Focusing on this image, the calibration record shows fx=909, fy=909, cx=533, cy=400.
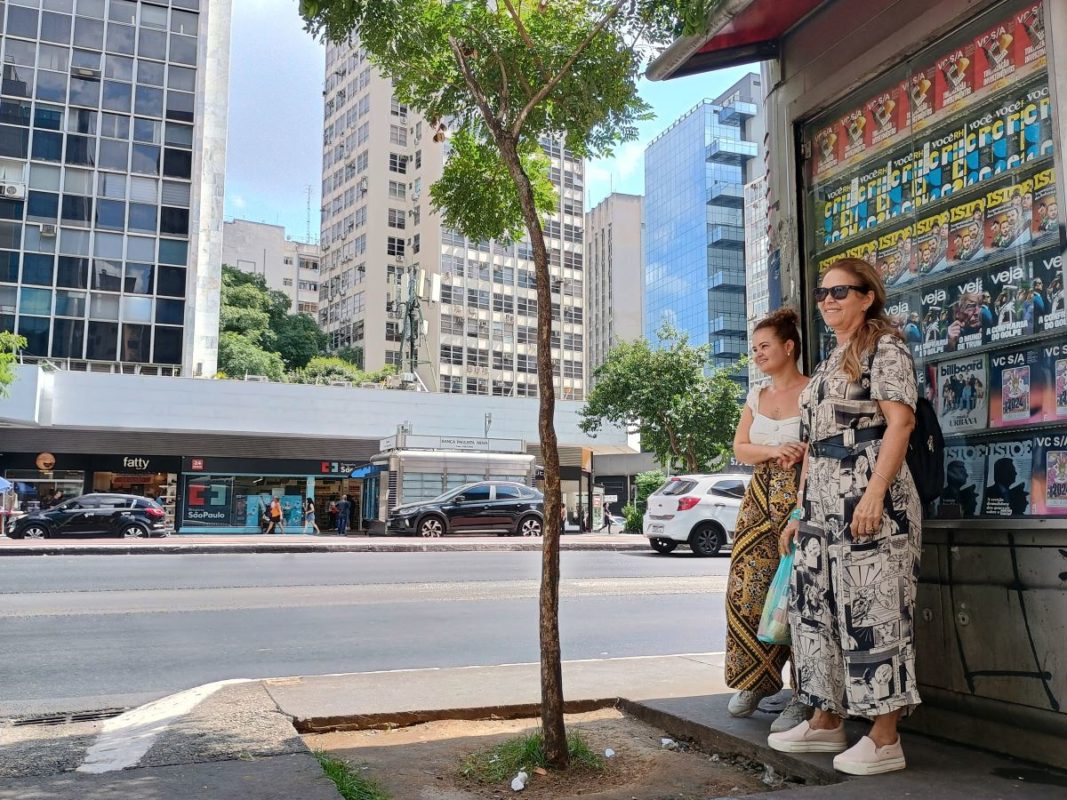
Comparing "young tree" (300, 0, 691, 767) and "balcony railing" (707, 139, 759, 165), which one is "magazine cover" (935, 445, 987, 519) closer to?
"young tree" (300, 0, 691, 767)

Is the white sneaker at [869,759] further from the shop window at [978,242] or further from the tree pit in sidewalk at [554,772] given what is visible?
the shop window at [978,242]

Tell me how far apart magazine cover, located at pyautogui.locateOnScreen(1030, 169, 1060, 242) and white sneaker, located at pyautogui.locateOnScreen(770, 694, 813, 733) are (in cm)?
217

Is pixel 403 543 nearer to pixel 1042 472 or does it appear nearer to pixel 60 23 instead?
pixel 1042 472

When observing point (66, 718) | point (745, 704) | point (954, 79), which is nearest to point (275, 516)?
point (66, 718)

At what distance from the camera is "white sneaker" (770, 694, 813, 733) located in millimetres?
3924

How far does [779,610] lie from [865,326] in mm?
1246

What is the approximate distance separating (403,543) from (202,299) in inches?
1092

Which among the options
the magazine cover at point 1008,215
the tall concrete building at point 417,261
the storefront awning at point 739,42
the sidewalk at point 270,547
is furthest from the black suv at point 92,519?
the tall concrete building at point 417,261

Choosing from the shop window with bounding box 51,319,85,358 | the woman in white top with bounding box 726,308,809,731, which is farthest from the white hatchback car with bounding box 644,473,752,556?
the shop window with bounding box 51,319,85,358

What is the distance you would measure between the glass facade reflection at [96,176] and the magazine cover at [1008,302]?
43.3 m

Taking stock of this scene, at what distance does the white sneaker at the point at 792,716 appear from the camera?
12.9ft

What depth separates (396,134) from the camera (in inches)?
2943

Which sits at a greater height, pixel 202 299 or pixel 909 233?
pixel 202 299

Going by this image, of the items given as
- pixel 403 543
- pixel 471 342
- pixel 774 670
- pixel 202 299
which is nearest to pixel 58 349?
pixel 202 299
